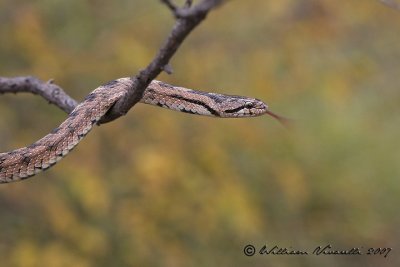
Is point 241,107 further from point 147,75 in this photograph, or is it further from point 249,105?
point 147,75

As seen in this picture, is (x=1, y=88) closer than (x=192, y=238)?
Yes

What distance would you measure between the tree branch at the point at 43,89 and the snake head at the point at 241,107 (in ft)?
3.76

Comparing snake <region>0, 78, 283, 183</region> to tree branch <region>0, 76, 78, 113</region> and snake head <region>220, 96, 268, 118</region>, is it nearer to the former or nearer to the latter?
snake head <region>220, 96, 268, 118</region>

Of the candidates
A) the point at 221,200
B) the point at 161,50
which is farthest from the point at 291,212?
the point at 161,50

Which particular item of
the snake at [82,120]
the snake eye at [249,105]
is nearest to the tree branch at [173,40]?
the snake at [82,120]

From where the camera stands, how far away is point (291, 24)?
10156 mm

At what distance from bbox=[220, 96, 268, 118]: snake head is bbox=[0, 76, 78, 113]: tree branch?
1146mm

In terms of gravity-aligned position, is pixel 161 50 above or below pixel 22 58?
below

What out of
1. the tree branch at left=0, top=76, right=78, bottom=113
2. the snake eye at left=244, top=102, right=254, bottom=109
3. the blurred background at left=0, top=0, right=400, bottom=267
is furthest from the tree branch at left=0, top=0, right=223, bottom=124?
the blurred background at left=0, top=0, right=400, bottom=267

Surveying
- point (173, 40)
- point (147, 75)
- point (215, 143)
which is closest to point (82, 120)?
point (147, 75)

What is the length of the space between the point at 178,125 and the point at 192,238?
136 cm

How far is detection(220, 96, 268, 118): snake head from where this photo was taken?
5492 mm

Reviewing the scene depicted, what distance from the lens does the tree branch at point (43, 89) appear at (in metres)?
5.13

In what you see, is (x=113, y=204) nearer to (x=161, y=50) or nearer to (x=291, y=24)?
(x=291, y=24)
